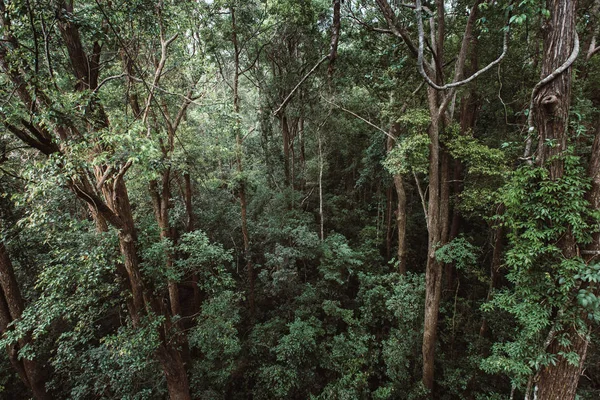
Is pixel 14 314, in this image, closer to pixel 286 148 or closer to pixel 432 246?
pixel 432 246

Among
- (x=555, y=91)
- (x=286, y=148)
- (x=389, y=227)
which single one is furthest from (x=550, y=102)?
(x=286, y=148)

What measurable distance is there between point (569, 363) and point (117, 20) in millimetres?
7586

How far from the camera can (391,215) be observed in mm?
11250

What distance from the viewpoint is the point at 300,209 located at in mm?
10859

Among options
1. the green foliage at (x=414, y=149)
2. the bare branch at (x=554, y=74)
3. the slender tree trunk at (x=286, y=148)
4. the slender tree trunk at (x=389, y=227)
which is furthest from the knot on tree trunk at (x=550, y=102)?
the slender tree trunk at (x=286, y=148)

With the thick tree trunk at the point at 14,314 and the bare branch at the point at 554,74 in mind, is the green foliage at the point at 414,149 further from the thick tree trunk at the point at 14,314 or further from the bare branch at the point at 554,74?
the thick tree trunk at the point at 14,314

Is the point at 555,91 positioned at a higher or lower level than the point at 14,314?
higher

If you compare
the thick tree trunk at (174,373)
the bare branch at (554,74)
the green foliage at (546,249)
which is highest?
the bare branch at (554,74)

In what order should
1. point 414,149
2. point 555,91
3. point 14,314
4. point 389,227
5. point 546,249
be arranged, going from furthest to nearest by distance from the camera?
point 389,227
point 414,149
point 14,314
point 546,249
point 555,91

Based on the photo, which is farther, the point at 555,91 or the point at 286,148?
the point at 286,148

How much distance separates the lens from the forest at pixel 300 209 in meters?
3.10

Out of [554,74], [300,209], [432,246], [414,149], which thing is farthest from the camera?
[300,209]

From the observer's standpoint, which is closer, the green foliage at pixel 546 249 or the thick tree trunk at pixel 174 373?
the green foliage at pixel 546 249

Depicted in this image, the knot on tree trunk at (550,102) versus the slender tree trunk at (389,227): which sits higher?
the knot on tree trunk at (550,102)
